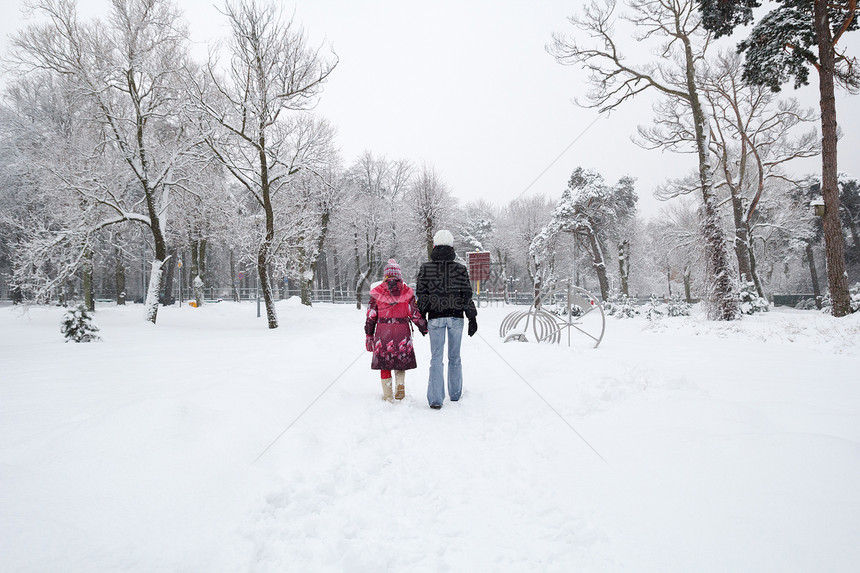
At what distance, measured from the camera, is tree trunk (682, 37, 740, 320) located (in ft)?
40.8

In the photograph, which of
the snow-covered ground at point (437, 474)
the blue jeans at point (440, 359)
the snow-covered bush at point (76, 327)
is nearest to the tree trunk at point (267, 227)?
the snow-covered bush at point (76, 327)

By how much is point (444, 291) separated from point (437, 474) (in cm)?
237

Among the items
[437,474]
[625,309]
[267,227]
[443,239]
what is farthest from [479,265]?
[437,474]

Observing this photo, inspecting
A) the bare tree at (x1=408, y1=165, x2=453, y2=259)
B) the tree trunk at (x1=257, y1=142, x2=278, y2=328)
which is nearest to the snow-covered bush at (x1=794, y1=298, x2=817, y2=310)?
the bare tree at (x1=408, y1=165, x2=453, y2=259)

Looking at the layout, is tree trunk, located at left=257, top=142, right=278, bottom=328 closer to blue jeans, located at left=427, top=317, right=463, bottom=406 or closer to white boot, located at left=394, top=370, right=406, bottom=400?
white boot, located at left=394, top=370, right=406, bottom=400

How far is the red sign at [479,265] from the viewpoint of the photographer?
3147 centimetres

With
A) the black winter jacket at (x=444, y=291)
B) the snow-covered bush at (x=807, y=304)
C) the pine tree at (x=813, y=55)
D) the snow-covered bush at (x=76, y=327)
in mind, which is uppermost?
the pine tree at (x=813, y=55)

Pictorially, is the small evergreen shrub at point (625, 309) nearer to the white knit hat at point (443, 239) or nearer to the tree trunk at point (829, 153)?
the tree trunk at point (829, 153)

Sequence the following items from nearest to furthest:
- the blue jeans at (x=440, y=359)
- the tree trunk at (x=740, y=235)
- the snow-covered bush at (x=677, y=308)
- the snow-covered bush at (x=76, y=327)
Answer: the blue jeans at (x=440, y=359), the snow-covered bush at (x=76, y=327), the snow-covered bush at (x=677, y=308), the tree trunk at (x=740, y=235)

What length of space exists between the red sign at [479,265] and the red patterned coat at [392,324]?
26272mm

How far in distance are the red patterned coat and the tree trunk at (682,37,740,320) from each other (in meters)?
11.8

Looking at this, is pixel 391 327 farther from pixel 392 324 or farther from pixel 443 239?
pixel 443 239

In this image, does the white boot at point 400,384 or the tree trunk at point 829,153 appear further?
the tree trunk at point 829,153

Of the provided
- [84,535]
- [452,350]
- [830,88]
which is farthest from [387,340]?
[830,88]
